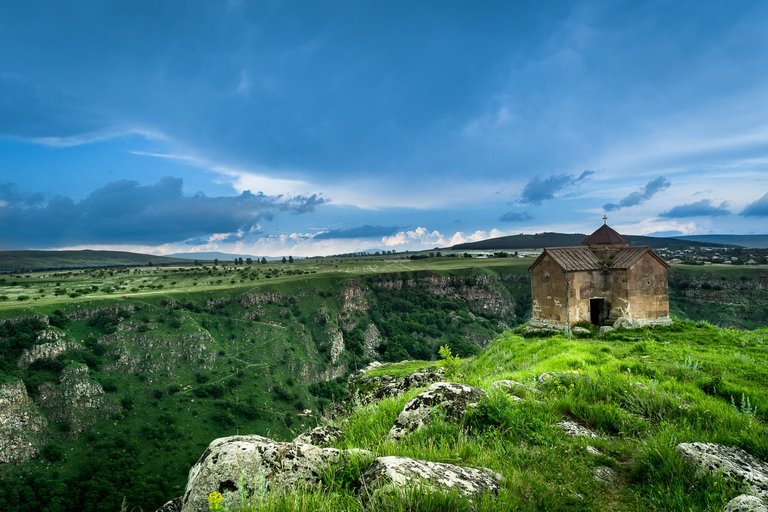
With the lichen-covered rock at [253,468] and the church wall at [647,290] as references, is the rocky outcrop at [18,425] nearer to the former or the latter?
the lichen-covered rock at [253,468]

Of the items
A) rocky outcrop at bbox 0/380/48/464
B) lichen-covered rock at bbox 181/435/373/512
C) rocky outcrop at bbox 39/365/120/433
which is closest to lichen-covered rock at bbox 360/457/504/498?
lichen-covered rock at bbox 181/435/373/512

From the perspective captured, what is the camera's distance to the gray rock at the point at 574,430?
5.77m

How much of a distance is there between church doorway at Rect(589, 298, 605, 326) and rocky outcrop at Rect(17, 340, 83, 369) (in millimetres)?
110929

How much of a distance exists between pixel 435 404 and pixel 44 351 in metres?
114

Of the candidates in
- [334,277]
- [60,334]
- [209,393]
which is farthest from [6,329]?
[334,277]

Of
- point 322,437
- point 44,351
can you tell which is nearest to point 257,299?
point 44,351

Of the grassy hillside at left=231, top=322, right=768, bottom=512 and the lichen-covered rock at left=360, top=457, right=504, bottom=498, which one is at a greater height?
the lichen-covered rock at left=360, top=457, right=504, bottom=498

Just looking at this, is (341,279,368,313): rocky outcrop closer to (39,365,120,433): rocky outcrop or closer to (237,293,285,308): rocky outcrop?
(237,293,285,308): rocky outcrop

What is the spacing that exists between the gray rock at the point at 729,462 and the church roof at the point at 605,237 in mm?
25614

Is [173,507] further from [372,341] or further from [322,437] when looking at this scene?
[372,341]

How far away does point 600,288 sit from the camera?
2498 centimetres

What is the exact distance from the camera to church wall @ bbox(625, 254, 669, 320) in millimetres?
23797

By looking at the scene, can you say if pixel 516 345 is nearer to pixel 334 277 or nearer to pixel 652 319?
pixel 652 319

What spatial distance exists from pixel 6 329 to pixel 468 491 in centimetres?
12366
